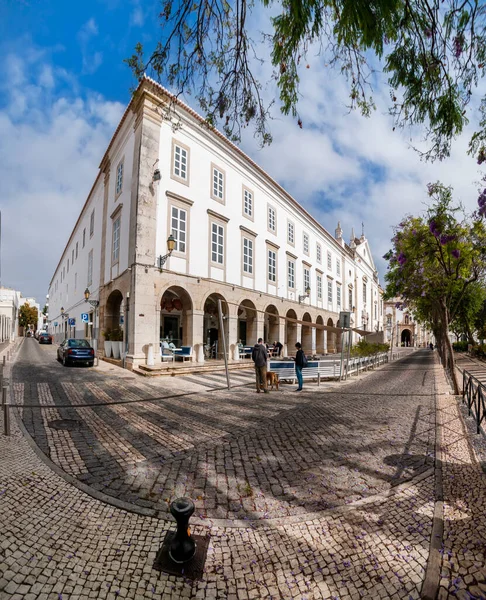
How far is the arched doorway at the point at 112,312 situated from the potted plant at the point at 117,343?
155cm

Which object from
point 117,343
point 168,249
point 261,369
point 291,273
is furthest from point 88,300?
point 291,273

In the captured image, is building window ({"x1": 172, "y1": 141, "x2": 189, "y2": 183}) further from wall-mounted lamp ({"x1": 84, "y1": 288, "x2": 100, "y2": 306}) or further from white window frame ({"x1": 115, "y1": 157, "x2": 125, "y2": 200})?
wall-mounted lamp ({"x1": 84, "y1": 288, "x2": 100, "y2": 306})

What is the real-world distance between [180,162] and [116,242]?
576cm

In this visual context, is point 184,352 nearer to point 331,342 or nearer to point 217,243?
point 217,243

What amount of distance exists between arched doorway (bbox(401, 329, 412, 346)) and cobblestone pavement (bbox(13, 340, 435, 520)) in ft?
285

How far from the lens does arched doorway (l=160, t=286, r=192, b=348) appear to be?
53.8 feet

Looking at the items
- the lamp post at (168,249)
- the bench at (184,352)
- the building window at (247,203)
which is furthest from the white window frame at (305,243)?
the bench at (184,352)

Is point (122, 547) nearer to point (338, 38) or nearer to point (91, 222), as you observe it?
point (338, 38)

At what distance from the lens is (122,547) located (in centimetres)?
248

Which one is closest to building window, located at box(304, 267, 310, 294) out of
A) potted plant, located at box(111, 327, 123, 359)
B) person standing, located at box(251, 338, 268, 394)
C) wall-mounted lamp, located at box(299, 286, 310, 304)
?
wall-mounted lamp, located at box(299, 286, 310, 304)

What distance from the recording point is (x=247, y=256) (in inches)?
814

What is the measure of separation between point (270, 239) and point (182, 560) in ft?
72.5

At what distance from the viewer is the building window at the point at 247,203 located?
21031 mm

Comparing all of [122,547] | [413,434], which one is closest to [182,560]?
[122,547]
